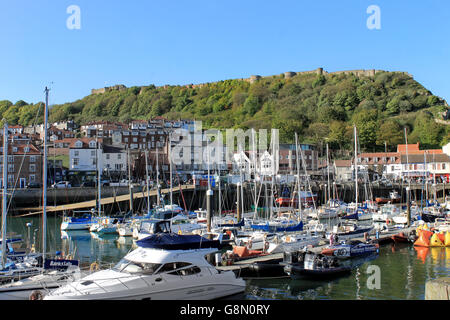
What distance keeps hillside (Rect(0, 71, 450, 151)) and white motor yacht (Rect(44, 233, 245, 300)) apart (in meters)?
86.0

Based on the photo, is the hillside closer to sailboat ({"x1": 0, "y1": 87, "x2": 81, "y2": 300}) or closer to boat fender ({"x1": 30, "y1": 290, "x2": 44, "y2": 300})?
sailboat ({"x1": 0, "y1": 87, "x2": 81, "y2": 300})

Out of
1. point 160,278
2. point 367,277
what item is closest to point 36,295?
point 160,278

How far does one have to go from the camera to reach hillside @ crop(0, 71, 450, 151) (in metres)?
99.7

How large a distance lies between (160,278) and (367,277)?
11.2 m

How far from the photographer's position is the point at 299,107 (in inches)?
5143

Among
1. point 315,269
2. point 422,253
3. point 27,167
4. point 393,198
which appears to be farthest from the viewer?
point 393,198

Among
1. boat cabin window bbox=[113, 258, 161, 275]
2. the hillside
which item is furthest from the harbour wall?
the hillside

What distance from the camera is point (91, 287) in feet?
40.4

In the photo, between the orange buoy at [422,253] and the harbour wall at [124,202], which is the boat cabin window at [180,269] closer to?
the orange buoy at [422,253]

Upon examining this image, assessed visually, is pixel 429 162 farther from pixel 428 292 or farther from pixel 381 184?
pixel 428 292

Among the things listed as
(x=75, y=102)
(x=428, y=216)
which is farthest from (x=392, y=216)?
(x=75, y=102)

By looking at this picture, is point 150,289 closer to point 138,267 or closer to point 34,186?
point 138,267


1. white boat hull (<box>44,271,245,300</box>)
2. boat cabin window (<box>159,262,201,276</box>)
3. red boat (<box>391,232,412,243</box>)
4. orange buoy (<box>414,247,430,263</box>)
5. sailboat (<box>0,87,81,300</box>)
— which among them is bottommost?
orange buoy (<box>414,247,430,263</box>)

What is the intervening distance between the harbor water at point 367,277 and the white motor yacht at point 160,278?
77.3 inches
